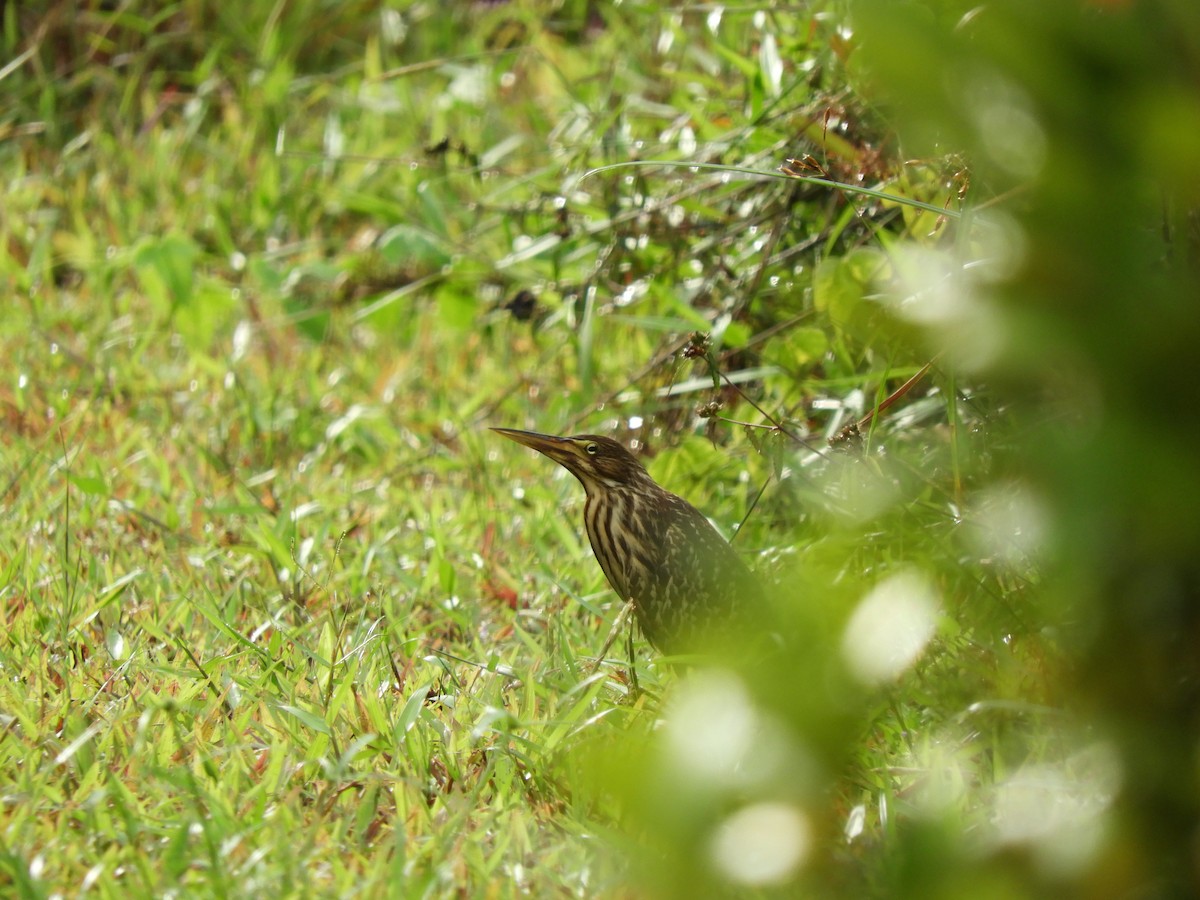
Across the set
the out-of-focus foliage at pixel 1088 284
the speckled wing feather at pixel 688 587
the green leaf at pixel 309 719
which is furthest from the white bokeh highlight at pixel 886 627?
the speckled wing feather at pixel 688 587

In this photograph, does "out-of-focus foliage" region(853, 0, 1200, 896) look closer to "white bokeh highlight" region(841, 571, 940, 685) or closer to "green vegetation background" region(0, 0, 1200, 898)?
"green vegetation background" region(0, 0, 1200, 898)

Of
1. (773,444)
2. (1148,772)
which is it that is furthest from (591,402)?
(1148,772)

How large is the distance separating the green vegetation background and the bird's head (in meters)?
0.24

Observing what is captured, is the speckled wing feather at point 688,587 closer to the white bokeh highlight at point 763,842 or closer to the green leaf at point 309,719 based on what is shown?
the green leaf at point 309,719

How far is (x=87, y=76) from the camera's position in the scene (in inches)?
250

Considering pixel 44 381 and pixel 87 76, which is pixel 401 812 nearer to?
pixel 44 381

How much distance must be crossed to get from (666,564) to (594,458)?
40 cm

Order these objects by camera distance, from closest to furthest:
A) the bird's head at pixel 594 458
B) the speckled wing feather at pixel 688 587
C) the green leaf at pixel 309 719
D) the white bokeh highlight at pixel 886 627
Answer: the white bokeh highlight at pixel 886 627 → the green leaf at pixel 309 719 → the speckled wing feather at pixel 688 587 → the bird's head at pixel 594 458

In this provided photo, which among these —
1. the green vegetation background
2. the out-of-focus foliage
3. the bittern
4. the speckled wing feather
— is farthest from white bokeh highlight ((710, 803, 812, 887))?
the speckled wing feather

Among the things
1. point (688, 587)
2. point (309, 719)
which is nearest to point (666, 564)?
point (688, 587)

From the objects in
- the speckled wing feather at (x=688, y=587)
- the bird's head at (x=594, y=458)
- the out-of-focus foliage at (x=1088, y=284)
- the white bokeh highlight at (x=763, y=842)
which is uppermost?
the out-of-focus foliage at (x=1088, y=284)

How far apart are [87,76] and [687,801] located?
5.86 meters

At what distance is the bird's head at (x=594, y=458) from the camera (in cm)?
381

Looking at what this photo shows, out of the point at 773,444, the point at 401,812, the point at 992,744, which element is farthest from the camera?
the point at 773,444
